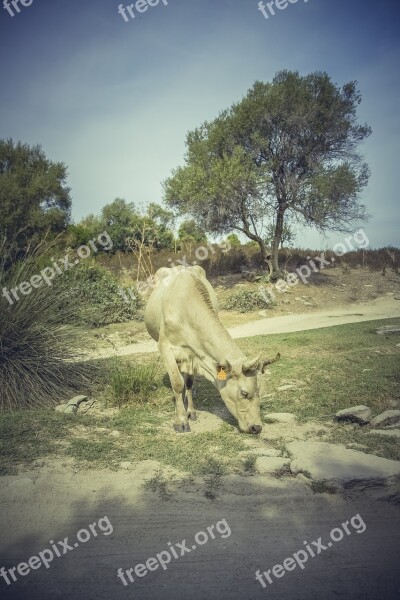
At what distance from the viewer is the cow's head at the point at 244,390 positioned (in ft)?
16.4

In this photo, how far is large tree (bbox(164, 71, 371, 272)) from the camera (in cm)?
2105

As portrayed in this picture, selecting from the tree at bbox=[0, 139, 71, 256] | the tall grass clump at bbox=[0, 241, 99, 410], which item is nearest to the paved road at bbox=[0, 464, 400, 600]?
the tall grass clump at bbox=[0, 241, 99, 410]


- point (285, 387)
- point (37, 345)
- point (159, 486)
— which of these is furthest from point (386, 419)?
point (37, 345)

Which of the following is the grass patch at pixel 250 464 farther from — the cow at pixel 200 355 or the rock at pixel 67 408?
the rock at pixel 67 408

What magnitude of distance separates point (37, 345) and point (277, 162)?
63.3ft

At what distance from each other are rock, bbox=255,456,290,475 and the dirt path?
7809 mm

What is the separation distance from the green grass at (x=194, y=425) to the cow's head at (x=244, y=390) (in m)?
0.28

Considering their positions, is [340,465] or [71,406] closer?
[340,465]

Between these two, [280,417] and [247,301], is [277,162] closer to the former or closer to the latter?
[247,301]

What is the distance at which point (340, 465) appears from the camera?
4102 millimetres

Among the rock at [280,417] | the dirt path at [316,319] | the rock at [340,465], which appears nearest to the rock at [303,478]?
the rock at [340,465]

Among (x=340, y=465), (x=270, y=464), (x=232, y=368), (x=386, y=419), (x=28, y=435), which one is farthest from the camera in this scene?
(x=386, y=419)

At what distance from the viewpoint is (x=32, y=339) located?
22.1ft

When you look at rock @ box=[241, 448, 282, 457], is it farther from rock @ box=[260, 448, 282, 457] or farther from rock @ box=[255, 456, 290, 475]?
rock @ box=[255, 456, 290, 475]
